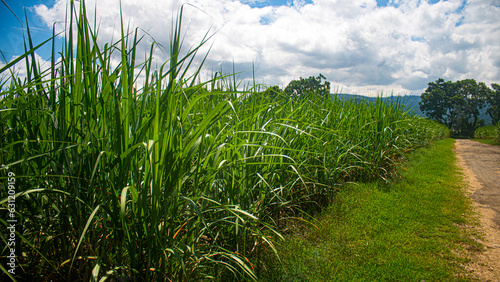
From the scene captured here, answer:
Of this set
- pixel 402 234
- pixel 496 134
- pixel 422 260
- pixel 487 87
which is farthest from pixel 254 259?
pixel 487 87

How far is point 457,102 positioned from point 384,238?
3909cm

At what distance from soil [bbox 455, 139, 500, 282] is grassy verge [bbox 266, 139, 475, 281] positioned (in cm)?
13

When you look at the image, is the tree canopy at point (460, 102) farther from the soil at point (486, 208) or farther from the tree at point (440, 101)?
the soil at point (486, 208)

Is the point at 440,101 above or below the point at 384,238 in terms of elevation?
above

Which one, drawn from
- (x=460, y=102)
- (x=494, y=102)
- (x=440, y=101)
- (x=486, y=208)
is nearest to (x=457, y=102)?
(x=460, y=102)

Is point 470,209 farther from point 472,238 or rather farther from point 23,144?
point 23,144

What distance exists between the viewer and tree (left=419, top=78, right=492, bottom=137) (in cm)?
3138

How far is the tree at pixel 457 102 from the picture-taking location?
3138 centimetres

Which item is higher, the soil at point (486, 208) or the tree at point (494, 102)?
the tree at point (494, 102)

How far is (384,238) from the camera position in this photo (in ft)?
8.74

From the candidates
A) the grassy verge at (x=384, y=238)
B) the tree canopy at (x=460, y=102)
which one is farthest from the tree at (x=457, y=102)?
the grassy verge at (x=384, y=238)

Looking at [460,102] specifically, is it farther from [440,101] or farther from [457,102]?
[440,101]

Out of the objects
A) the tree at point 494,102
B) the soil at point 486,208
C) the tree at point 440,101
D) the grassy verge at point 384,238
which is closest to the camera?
the grassy verge at point 384,238

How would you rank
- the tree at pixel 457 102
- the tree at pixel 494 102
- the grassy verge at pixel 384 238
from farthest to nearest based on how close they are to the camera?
the tree at pixel 457 102 → the tree at pixel 494 102 → the grassy verge at pixel 384 238
